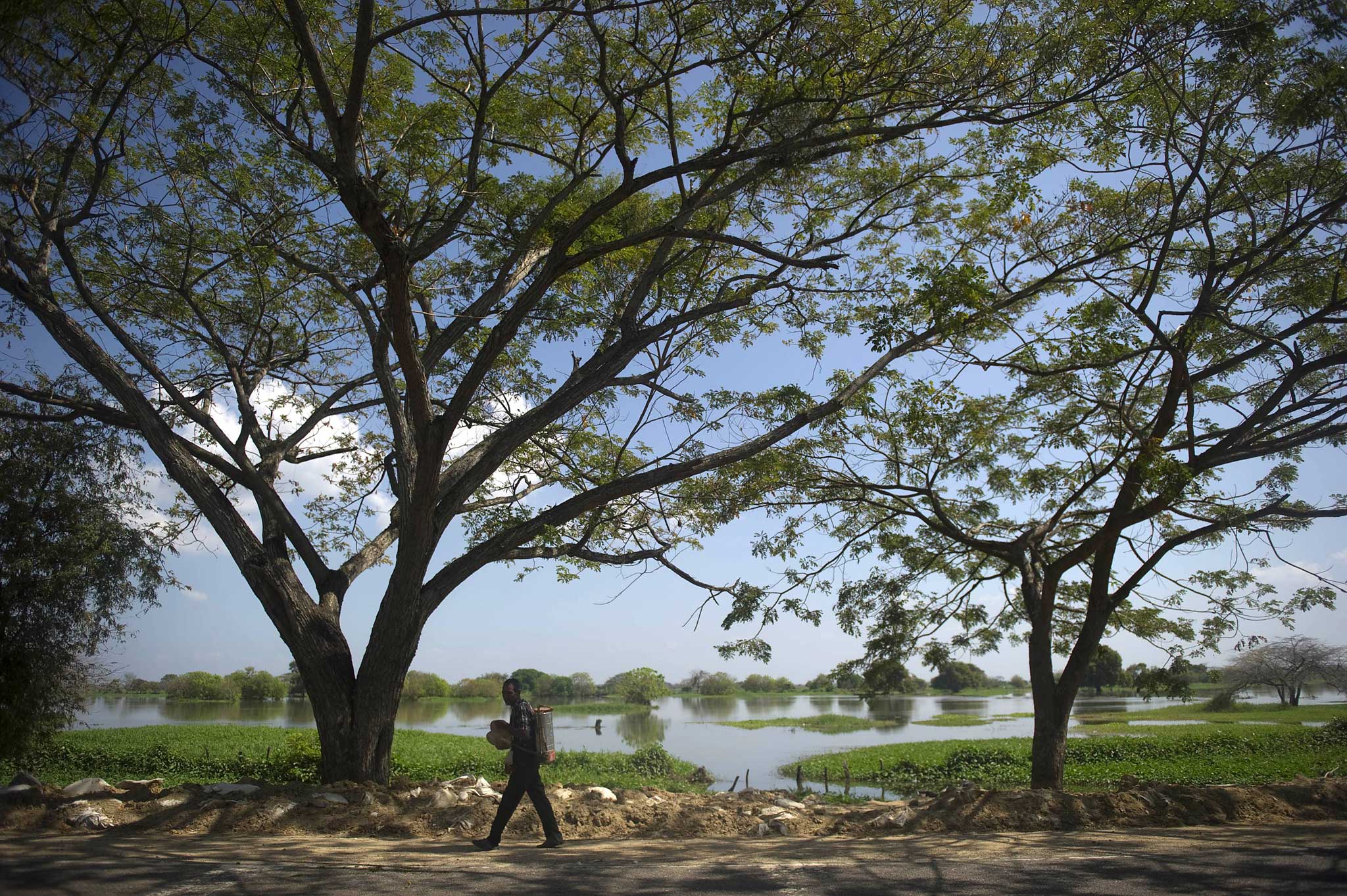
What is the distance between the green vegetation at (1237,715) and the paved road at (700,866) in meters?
24.0

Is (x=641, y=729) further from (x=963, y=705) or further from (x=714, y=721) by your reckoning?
(x=963, y=705)

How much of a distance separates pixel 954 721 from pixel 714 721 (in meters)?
10.7

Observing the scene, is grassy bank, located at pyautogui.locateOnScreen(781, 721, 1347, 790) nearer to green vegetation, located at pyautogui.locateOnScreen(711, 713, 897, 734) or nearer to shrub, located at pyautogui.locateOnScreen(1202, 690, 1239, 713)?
green vegetation, located at pyautogui.locateOnScreen(711, 713, 897, 734)

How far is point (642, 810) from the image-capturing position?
7516 mm

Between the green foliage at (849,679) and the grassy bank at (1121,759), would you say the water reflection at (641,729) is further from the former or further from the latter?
the green foliage at (849,679)

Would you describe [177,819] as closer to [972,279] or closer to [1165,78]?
[972,279]

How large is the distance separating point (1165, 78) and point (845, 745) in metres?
22.2

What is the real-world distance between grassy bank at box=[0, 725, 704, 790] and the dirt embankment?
9.70ft

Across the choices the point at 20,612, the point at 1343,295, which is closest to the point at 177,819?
the point at 20,612

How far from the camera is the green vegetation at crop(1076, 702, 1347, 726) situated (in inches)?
1062

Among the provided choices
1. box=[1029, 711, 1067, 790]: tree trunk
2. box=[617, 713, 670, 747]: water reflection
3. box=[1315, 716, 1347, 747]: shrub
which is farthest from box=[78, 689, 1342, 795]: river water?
box=[1315, 716, 1347, 747]: shrub

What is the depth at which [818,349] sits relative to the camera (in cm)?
1056

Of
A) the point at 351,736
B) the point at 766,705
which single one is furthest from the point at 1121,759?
the point at 766,705

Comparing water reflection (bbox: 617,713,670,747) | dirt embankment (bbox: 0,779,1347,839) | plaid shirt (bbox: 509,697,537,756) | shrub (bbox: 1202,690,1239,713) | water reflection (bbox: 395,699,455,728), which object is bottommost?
water reflection (bbox: 395,699,455,728)
